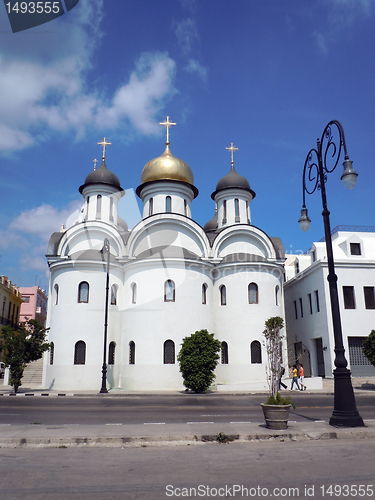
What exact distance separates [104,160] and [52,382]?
54.6 feet

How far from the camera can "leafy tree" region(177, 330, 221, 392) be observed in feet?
74.1

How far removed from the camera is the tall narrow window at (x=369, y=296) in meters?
27.6

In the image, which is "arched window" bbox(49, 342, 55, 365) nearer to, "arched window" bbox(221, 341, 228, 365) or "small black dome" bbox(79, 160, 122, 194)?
"arched window" bbox(221, 341, 228, 365)

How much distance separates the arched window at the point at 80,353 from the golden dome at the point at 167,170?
1292 centimetres

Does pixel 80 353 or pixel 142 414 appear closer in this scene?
pixel 142 414

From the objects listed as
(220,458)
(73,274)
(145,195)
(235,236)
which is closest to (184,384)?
(73,274)

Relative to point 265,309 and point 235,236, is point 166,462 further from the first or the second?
point 235,236

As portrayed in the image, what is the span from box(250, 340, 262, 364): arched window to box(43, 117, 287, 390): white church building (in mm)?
62

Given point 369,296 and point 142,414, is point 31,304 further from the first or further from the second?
point 142,414

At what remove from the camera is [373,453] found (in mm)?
7293

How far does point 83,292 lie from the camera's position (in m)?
25.5

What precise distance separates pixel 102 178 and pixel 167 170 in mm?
4794

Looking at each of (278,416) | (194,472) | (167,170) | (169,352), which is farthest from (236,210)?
(194,472)

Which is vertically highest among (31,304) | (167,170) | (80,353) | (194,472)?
(167,170)
